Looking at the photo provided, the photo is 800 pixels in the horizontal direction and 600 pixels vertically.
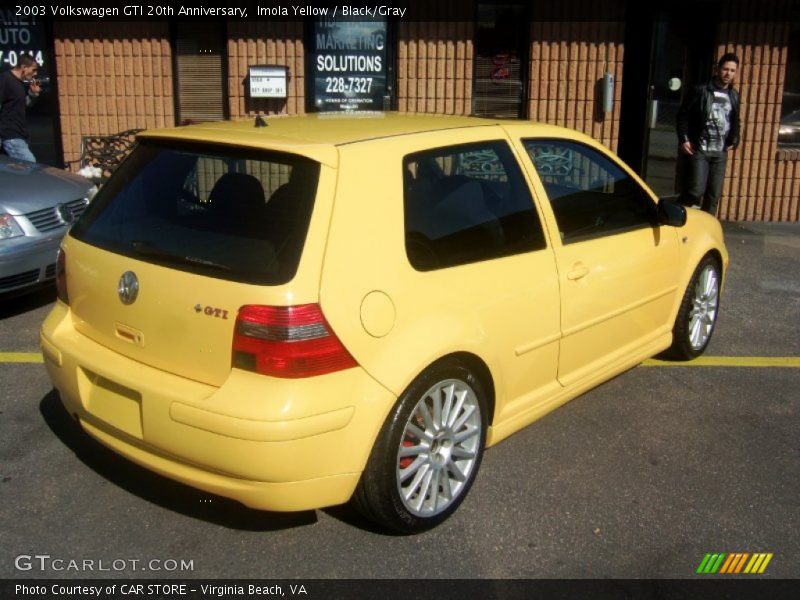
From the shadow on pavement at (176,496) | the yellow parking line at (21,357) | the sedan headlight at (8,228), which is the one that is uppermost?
the sedan headlight at (8,228)

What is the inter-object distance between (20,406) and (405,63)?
6431 millimetres

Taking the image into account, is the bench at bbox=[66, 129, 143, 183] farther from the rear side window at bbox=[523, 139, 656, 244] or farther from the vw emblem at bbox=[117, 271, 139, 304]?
the vw emblem at bbox=[117, 271, 139, 304]

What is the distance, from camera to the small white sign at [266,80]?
9.79 metres

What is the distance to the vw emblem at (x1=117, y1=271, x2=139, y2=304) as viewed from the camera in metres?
3.33

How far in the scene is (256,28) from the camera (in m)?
9.83

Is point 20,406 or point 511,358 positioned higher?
point 511,358

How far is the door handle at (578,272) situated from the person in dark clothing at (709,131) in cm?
505

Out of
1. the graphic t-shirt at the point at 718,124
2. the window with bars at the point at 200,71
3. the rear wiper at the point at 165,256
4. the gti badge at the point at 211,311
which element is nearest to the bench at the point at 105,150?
the window with bars at the point at 200,71

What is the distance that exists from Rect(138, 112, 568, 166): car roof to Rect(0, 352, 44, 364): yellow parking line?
7.42 ft

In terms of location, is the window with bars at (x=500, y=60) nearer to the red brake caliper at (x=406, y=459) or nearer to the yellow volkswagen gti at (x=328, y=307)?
the yellow volkswagen gti at (x=328, y=307)

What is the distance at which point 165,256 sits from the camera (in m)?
3.31

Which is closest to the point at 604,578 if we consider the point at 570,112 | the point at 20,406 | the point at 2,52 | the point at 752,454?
the point at 752,454

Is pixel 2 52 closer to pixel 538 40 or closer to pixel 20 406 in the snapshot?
pixel 538 40

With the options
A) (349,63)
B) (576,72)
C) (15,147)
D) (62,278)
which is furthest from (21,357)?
(576,72)
